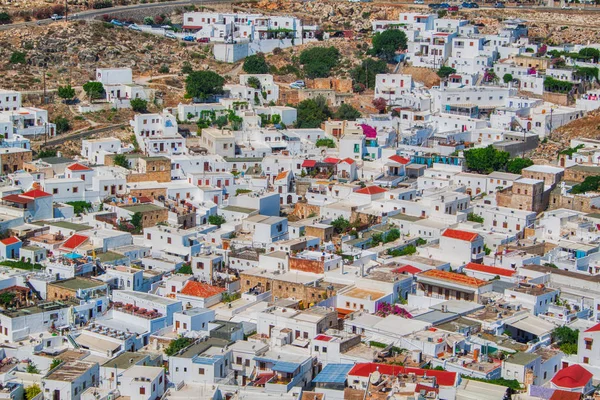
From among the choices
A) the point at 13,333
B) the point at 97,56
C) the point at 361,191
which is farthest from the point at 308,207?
the point at 97,56

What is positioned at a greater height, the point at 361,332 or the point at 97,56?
the point at 97,56

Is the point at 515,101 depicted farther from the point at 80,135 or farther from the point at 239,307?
the point at 239,307

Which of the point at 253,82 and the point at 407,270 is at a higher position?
the point at 253,82

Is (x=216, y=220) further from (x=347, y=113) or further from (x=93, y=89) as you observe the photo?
(x=93, y=89)

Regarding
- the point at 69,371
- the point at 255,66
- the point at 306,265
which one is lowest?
the point at 69,371

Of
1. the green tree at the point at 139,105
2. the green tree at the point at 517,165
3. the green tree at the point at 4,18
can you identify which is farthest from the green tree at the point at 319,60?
the green tree at the point at 517,165

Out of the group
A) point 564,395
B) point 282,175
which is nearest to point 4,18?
point 282,175

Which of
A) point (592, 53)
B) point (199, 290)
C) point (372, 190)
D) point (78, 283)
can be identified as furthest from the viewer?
point (592, 53)

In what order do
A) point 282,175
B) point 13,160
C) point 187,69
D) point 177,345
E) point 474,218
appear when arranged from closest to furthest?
point 177,345 < point 474,218 < point 282,175 < point 13,160 < point 187,69
